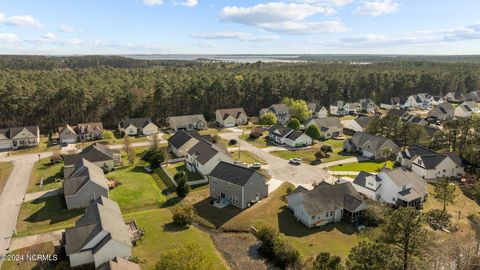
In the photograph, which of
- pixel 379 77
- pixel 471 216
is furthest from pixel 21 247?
pixel 379 77

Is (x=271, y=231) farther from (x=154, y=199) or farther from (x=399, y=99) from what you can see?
(x=399, y=99)

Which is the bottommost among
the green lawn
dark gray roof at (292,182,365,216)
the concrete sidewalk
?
the concrete sidewalk

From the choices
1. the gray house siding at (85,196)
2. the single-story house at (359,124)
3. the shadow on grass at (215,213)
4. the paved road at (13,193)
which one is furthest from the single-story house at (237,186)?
the single-story house at (359,124)

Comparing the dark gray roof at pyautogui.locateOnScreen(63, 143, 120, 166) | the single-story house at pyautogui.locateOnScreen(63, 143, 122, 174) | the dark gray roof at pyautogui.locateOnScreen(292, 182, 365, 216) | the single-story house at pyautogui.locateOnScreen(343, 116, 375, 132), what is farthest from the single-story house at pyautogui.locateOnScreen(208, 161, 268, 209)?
the single-story house at pyautogui.locateOnScreen(343, 116, 375, 132)

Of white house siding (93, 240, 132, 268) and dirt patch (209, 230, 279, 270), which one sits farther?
dirt patch (209, 230, 279, 270)

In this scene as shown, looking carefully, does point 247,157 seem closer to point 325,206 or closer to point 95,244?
point 325,206

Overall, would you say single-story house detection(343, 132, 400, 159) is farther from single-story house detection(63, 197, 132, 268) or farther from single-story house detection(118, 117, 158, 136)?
single-story house detection(63, 197, 132, 268)

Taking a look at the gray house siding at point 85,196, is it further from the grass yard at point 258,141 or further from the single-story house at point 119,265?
the grass yard at point 258,141
